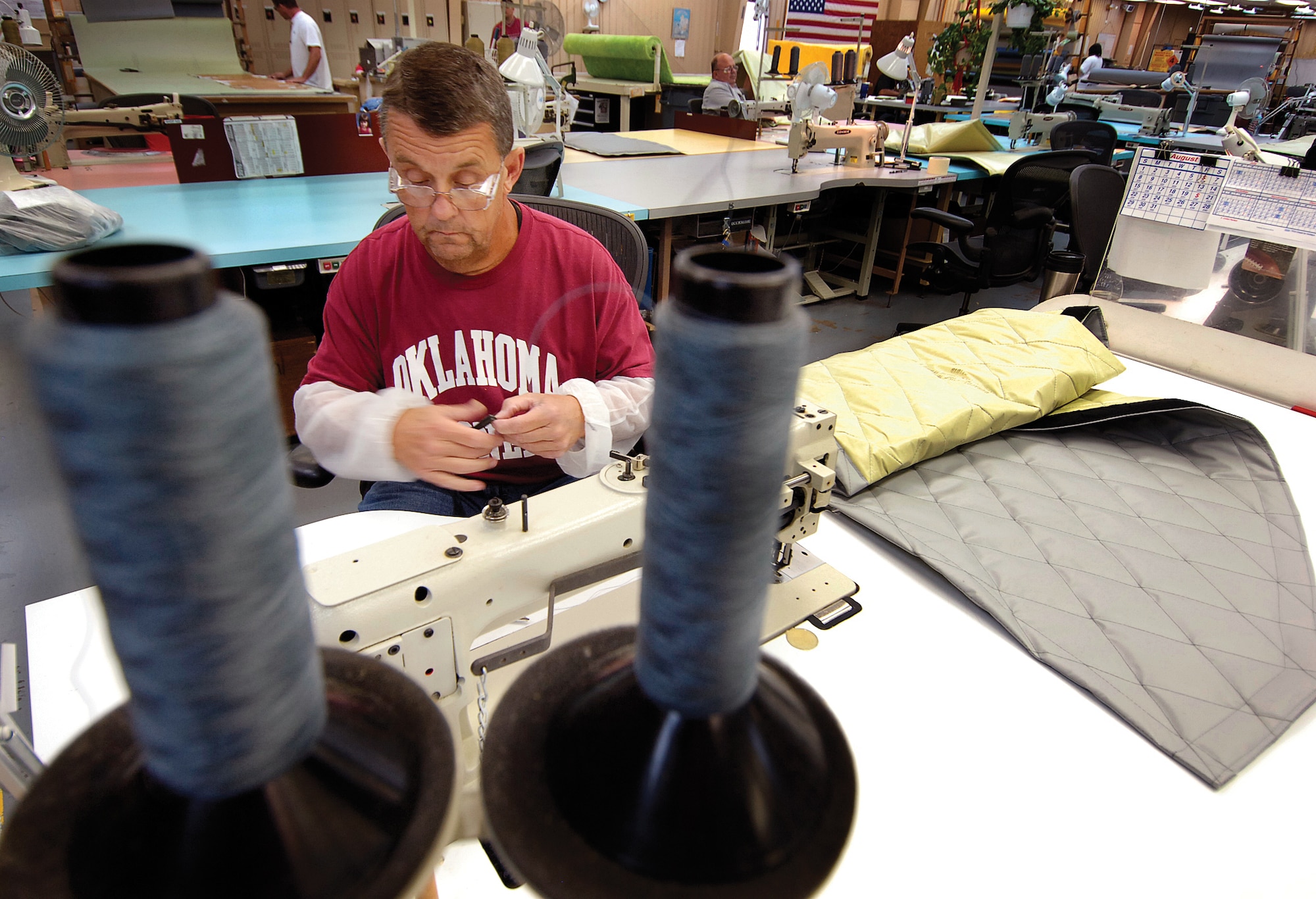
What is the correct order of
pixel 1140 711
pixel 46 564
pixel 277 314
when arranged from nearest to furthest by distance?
pixel 1140 711, pixel 46 564, pixel 277 314

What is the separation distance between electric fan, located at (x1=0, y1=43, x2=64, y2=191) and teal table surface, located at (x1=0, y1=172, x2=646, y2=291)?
0.25 m

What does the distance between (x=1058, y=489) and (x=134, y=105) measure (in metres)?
4.01

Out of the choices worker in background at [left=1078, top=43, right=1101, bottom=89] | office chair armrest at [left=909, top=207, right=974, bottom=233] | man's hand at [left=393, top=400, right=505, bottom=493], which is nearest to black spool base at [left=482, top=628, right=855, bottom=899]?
man's hand at [left=393, top=400, right=505, bottom=493]

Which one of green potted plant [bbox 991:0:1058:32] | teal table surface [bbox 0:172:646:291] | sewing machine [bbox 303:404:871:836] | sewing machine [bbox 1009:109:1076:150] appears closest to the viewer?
sewing machine [bbox 303:404:871:836]

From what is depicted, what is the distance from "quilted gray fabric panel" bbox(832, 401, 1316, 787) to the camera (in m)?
0.94

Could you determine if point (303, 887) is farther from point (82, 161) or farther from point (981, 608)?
point (82, 161)

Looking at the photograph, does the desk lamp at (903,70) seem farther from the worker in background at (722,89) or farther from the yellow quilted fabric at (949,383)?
the yellow quilted fabric at (949,383)

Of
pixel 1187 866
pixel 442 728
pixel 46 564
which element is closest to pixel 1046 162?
pixel 1187 866

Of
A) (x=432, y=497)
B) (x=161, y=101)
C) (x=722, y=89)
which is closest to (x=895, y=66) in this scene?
(x=722, y=89)

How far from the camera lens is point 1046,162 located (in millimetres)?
3385

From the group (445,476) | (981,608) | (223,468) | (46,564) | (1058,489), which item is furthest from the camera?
(46,564)

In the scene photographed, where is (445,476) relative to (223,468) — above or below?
below

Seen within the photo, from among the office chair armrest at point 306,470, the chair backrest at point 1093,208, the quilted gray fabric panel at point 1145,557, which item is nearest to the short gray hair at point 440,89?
the office chair armrest at point 306,470

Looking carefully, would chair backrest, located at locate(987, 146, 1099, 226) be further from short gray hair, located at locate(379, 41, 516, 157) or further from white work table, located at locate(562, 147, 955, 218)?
short gray hair, located at locate(379, 41, 516, 157)
